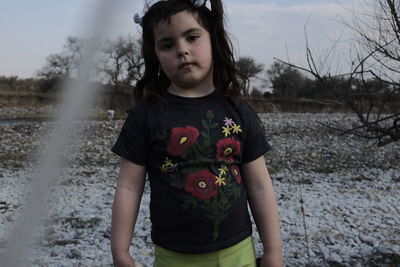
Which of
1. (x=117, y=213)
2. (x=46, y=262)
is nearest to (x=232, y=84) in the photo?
(x=117, y=213)

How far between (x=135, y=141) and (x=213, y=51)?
443 mm

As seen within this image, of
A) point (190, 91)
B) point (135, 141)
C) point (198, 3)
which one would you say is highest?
point (198, 3)

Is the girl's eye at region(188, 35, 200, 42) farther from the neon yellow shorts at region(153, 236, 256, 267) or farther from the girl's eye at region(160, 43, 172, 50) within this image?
the neon yellow shorts at region(153, 236, 256, 267)

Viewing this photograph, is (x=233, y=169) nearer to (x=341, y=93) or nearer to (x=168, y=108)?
(x=168, y=108)

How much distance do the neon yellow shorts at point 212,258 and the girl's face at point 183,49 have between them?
57 cm

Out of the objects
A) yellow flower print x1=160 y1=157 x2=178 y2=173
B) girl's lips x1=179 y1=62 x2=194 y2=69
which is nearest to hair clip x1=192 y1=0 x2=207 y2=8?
girl's lips x1=179 y1=62 x2=194 y2=69

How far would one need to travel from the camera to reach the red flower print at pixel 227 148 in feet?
5.13

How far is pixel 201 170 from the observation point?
5.05 feet

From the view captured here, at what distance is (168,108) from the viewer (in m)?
1.61

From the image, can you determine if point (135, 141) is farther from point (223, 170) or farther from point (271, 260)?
point (271, 260)

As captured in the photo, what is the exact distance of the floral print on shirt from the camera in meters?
1.53

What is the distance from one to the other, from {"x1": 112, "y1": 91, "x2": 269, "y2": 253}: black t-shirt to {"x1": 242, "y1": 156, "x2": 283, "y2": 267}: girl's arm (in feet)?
0.16

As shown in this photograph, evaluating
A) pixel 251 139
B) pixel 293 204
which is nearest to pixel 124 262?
pixel 251 139

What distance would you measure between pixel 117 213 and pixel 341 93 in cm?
247
